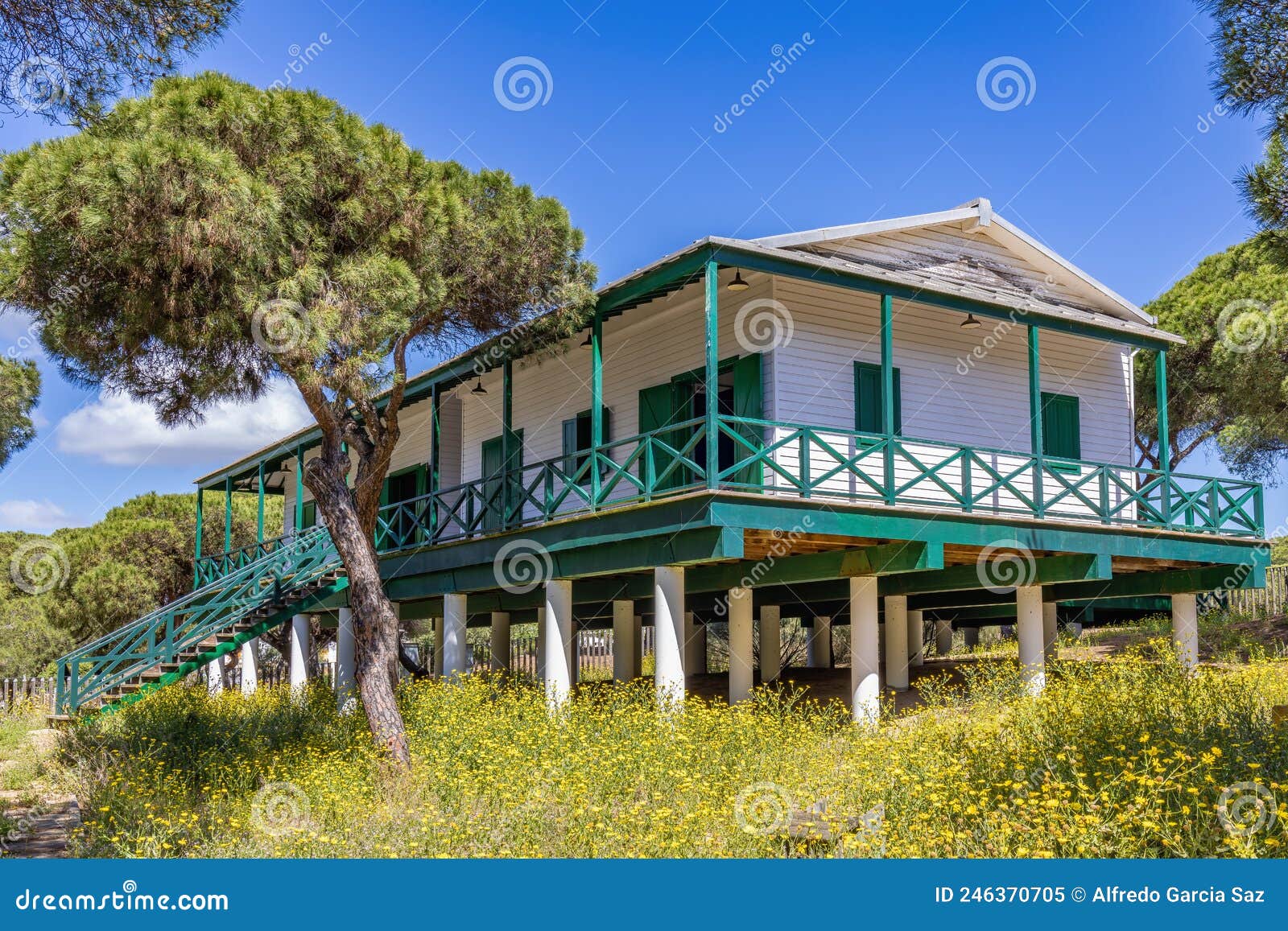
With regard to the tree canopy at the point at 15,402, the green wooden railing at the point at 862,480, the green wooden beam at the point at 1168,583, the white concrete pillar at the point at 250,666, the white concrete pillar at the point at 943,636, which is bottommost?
the white concrete pillar at the point at 250,666

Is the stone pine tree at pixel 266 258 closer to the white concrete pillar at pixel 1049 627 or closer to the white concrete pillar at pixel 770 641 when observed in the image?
the white concrete pillar at pixel 770 641

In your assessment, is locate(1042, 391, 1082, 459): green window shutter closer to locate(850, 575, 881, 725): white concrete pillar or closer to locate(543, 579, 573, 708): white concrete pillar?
locate(850, 575, 881, 725): white concrete pillar

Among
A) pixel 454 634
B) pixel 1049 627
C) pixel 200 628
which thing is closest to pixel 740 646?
pixel 454 634

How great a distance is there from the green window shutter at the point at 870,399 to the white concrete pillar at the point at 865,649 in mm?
2312

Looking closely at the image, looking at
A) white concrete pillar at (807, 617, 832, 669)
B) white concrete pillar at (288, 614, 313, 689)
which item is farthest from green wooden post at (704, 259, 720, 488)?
white concrete pillar at (288, 614, 313, 689)

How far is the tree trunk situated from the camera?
14047mm

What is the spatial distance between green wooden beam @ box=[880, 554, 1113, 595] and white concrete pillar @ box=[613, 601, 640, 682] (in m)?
5.68

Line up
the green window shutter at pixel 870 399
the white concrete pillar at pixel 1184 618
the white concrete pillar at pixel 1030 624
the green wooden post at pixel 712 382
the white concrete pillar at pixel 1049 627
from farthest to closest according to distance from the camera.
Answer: the white concrete pillar at pixel 1049 627 < the white concrete pillar at pixel 1184 618 < the green window shutter at pixel 870 399 < the white concrete pillar at pixel 1030 624 < the green wooden post at pixel 712 382

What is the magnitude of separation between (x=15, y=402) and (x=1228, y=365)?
2305 cm

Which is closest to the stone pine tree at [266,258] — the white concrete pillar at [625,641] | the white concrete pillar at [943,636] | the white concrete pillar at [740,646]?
the white concrete pillar at [740,646]

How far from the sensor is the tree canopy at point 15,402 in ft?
73.7

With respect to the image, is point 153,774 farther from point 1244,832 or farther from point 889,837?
point 1244,832

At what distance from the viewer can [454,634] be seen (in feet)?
63.6

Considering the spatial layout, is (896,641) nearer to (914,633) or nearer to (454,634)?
(914,633)
